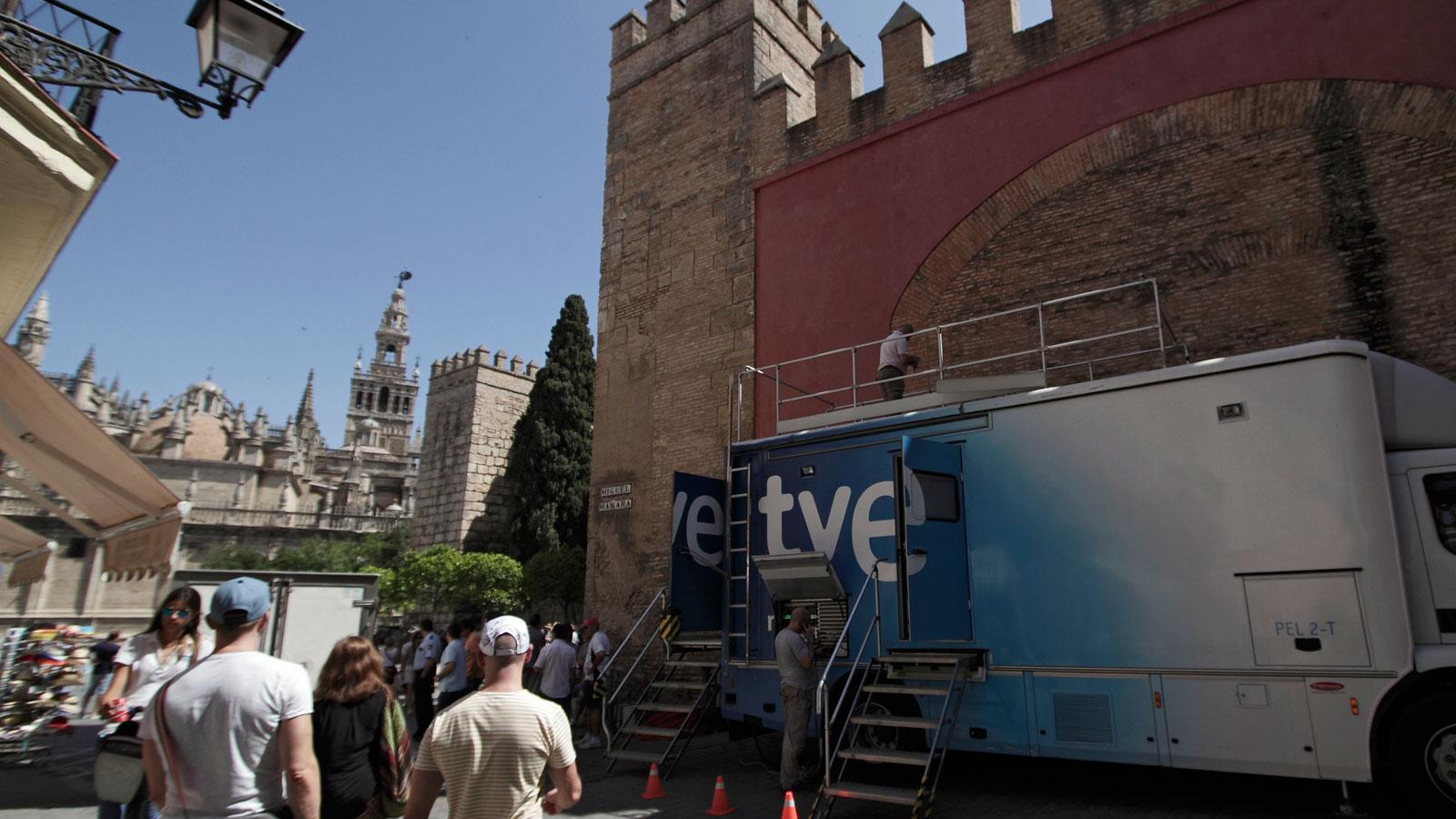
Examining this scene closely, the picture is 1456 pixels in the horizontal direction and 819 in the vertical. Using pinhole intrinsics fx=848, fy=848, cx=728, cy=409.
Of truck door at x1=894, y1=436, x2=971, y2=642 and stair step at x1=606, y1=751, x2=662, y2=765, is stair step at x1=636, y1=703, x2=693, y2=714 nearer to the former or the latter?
stair step at x1=606, y1=751, x2=662, y2=765

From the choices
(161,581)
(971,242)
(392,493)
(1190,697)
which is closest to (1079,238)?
(971,242)

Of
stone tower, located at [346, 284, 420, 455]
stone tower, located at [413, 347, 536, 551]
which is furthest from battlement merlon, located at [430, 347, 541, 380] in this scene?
stone tower, located at [346, 284, 420, 455]

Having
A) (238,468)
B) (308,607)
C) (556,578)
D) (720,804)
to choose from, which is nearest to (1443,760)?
(720,804)

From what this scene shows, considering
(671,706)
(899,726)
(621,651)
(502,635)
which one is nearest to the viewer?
(502,635)

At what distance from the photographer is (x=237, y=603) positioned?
3.01 m

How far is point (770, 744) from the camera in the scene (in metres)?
9.07

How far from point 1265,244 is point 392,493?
3045 inches

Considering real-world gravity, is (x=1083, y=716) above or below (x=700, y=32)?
below

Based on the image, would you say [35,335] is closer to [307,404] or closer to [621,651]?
[307,404]

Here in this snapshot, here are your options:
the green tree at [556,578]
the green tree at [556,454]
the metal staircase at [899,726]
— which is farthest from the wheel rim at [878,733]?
the green tree at [556,454]

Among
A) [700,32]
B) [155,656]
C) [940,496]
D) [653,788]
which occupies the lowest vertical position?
[653,788]

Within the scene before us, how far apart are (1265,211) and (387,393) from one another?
340 feet

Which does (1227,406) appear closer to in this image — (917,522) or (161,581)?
(917,522)

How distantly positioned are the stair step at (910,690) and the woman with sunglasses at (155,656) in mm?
4790
